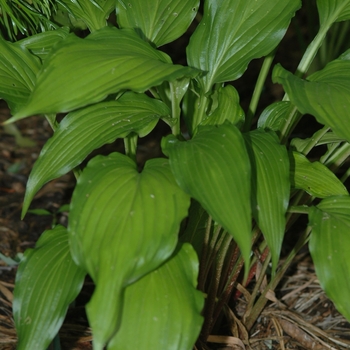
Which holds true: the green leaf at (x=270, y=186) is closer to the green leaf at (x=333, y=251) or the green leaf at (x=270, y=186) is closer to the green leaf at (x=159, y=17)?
the green leaf at (x=333, y=251)

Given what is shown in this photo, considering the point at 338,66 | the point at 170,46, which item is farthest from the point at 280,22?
the point at 170,46

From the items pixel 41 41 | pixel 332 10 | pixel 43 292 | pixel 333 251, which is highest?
pixel 332 10

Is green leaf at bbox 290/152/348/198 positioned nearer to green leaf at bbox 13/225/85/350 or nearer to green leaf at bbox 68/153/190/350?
green leaf at bbox 68/153/190/350

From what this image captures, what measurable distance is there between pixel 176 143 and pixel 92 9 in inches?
16.4

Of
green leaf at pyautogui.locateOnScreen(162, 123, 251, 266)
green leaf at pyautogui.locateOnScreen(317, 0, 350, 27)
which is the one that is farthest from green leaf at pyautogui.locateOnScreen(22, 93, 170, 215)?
green leaf at pyautogui.locateOnScreen(317, 0, 350, 27)

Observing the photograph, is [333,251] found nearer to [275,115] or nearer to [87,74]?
[275,115]

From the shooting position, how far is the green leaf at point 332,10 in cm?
100

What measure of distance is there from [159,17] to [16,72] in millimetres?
288

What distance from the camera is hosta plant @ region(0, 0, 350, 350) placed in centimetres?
73

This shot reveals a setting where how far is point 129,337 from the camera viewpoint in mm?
759

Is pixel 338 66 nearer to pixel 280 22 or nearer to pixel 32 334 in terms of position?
pixel 280 22

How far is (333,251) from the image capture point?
0.81 meters

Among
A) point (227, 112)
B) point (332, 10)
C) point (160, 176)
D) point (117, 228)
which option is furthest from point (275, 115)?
point (117, 228)

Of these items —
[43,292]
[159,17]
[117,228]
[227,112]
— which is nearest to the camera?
[117,228]
